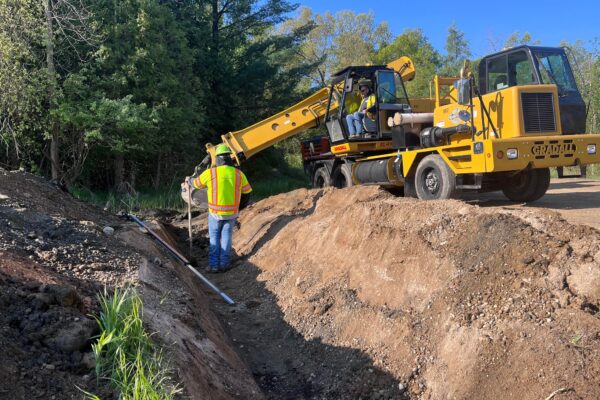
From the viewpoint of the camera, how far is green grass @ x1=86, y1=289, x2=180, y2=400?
2887mm


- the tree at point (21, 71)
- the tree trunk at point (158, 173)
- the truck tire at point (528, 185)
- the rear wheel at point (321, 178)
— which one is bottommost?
the truck tire at point (528, 185)

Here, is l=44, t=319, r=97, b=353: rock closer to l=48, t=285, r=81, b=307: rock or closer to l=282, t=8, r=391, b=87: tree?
l=48, t=285, r=81, b=307: rock

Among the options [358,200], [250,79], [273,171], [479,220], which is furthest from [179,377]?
[273,171]

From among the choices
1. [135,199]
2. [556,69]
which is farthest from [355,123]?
[135,199]

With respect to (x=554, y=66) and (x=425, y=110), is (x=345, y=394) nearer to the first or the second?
(x=554, y=66)

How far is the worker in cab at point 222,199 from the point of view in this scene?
870 centimetres

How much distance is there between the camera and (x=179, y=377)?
10.8 ft

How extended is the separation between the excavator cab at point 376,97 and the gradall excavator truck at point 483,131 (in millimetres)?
23

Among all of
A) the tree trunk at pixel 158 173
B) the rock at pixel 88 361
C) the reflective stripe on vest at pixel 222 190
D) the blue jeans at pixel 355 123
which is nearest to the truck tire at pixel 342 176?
the blue jeans at pixel 355 123

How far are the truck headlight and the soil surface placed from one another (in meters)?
2.08

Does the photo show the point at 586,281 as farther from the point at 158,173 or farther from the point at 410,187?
the point at 158,173

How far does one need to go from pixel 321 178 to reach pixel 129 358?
11770 mm

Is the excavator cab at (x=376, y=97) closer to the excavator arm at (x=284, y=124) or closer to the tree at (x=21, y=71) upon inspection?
the excavator arm at (x=284, y=124)

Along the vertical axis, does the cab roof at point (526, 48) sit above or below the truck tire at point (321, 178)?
above
